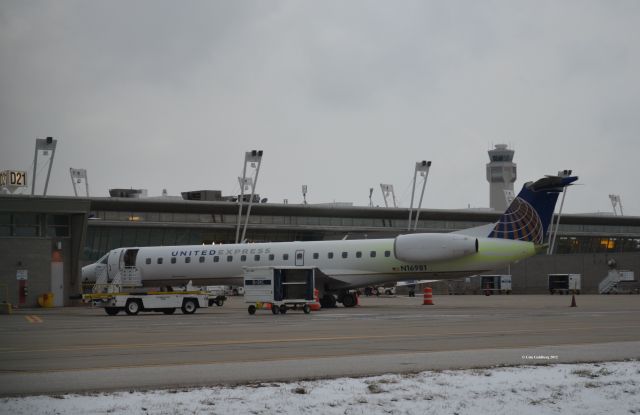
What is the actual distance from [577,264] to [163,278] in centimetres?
4851

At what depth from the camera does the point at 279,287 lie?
39.4 m

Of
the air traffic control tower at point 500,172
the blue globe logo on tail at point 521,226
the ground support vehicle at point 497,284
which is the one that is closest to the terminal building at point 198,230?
the ground support vehicle at point 497,284

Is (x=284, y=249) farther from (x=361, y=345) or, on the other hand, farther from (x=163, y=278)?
(x=361, y=345)

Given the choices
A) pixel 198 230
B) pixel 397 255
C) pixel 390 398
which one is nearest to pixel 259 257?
pixel 397 255

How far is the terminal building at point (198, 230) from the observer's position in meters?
49.9

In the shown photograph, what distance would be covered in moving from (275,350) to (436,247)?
27.2 m

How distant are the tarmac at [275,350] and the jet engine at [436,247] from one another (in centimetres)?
1589

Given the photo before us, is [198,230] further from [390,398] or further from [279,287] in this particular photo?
[390,398]

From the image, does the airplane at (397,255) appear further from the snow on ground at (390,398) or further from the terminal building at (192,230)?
the snow on ground at (390,398)

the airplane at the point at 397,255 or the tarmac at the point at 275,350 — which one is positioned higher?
the airplane at the point at 397,255

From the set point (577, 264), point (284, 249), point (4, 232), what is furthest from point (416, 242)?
point (577, 264)

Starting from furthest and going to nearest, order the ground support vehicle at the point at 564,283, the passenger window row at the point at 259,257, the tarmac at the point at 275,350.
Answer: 1. the ground support vehicle at the point at 564,283
2. the passenger window row at the point at 259,257
3. the tarmac at the point at 275,350

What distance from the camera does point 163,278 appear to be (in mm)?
51719

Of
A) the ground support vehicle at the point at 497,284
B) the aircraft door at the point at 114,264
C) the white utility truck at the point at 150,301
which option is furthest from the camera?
the ground support vehicle at the point at 497,284
